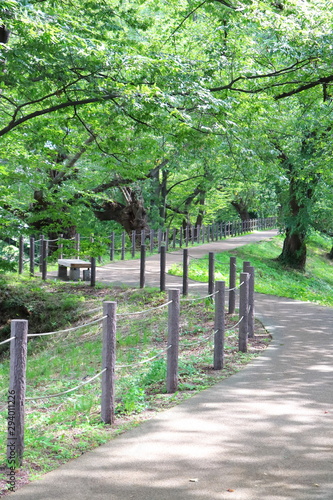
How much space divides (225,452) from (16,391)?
179 centimetres

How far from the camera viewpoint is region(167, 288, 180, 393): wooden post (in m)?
6.92

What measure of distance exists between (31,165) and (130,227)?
14020 mm

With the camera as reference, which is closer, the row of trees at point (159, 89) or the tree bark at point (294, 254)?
the row of trees at point (159, 89)

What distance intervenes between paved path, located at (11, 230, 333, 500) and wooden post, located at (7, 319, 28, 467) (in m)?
0.35

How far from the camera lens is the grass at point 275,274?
789 inches

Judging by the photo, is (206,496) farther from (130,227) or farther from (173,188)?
(173,188)

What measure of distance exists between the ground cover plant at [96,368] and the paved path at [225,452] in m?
0.27

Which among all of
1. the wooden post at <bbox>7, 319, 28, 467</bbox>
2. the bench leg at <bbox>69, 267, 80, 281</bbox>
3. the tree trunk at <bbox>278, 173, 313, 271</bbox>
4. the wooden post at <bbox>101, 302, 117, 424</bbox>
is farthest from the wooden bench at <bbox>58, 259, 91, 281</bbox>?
the wooden post at <bbox>7, 319, 28, 467</bbox>

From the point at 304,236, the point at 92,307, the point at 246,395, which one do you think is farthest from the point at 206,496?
the point at 304,236

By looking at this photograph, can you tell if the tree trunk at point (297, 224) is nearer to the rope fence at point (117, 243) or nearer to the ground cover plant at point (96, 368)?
the rope fence at point (117, 243)

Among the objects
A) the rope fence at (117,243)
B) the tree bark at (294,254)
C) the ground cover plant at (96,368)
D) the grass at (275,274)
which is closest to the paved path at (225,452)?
the ground cover plant at (96,368)

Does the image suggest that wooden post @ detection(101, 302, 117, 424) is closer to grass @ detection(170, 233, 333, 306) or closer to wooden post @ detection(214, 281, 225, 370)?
wooden post @ detection(214, 281, 225, 370)

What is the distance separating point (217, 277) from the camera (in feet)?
62.8

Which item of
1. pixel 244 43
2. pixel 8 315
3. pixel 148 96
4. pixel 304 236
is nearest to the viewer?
pixel 148 96
